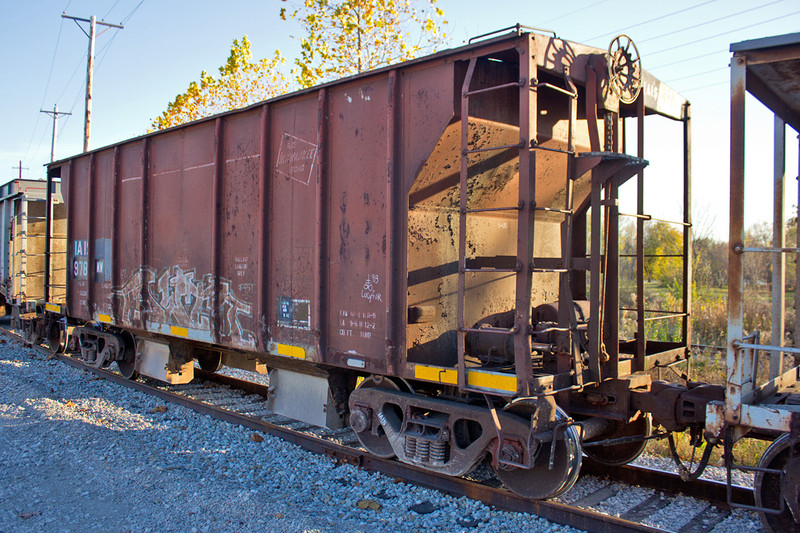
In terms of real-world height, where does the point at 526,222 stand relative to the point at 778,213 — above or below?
below

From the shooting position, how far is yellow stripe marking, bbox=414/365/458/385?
15.5 feet

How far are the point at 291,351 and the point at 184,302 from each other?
2455 millimetres

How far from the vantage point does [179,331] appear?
790cm

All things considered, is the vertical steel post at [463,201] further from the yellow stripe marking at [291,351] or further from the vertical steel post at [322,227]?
the yellow stripe marking at [291,351]

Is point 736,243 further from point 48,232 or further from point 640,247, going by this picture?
point 48,232

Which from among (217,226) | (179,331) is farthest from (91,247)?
(217,226)

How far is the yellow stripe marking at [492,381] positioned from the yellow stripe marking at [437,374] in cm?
14

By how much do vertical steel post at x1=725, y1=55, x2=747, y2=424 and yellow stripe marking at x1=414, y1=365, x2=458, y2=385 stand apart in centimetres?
197

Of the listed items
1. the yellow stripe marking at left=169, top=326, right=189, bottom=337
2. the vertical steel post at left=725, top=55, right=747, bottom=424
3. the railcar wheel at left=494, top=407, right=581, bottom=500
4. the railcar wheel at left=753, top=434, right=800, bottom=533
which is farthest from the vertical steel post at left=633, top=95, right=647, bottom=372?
the yellow stripe marking at left=169, top=326, right=189, bottom=337

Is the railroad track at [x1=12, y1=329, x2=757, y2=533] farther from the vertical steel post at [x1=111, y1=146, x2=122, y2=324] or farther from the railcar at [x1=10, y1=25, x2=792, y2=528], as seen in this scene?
the vertical steel post at [x1=111, y1=146, x2=122, y2=324]

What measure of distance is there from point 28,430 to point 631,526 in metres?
6.55

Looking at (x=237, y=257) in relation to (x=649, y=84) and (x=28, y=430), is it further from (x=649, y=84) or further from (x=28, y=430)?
(x=649, y=84)

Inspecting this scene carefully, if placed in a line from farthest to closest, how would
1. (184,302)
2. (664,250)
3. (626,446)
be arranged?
1. (664,250)
2. (184,302)
3. (626,446)

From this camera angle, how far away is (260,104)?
6.60m
